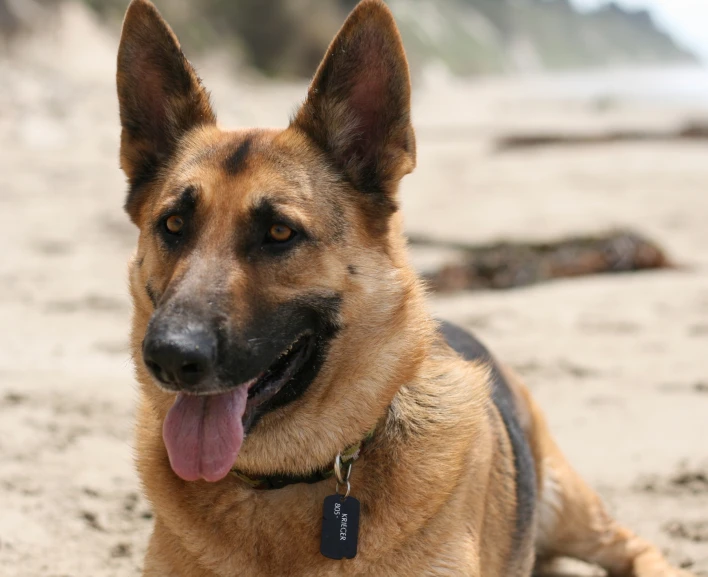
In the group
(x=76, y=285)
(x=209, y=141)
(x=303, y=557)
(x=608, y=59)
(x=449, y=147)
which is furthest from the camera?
(x=608, y=59)

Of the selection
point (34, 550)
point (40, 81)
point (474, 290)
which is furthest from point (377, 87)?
point (40, 81)

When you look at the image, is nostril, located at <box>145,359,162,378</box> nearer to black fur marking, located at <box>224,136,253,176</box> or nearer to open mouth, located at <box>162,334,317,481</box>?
open mouth, located at <box>162,334,317,481</box>

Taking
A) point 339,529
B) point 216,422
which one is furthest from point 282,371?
point 339,529

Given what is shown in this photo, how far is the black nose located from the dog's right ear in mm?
1068

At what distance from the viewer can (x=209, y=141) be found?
329cm

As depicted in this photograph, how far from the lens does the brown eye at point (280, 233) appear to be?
9.59ft

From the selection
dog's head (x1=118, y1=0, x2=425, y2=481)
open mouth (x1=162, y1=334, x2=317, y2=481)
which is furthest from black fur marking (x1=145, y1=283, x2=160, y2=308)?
open mouth (x1=162, y1=334, x2=317, y2=481)

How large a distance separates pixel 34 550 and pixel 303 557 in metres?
1.47

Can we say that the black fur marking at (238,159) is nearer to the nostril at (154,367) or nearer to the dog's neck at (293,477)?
the nostril at (154,367)

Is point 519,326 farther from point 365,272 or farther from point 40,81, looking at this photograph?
point 40,81

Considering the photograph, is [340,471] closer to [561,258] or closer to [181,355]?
[181,355]

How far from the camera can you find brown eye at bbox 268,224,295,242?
Result: 2.92 metres

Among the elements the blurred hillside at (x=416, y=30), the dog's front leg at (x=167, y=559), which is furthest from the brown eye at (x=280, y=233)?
the blurred hillside at (x=416, y=30)

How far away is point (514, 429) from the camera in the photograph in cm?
383
